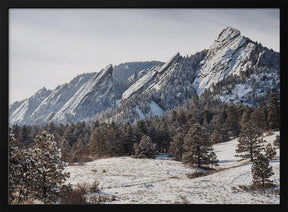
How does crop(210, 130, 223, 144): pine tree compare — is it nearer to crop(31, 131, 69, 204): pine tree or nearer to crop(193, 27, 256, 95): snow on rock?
crop(193, 27, 256, 95): snow on rock

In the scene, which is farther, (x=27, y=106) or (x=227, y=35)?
(x=227, y=35)

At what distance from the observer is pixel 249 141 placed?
5723mm

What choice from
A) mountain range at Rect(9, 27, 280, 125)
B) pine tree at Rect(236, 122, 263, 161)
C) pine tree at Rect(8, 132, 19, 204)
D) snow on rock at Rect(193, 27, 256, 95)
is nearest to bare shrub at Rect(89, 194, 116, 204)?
pine tree at Rect(8, 132, 19, 204)

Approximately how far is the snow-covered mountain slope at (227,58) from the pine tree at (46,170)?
3.74m

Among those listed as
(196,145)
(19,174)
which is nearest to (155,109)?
(196,145)

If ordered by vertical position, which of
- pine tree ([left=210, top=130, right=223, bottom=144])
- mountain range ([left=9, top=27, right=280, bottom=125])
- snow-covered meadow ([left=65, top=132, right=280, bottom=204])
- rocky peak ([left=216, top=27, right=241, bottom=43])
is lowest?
snow-covered meadow ([left=65, top=132, right=280, bottom=204])

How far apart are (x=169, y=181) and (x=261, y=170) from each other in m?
1.75

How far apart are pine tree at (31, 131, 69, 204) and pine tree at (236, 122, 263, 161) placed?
4.08m

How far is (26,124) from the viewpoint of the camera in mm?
4988

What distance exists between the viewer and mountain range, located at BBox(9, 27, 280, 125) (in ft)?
15.5

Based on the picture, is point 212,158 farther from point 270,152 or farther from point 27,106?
point 27,106

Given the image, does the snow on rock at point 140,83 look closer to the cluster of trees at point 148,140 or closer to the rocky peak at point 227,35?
the cluster of trees at point 148,140
